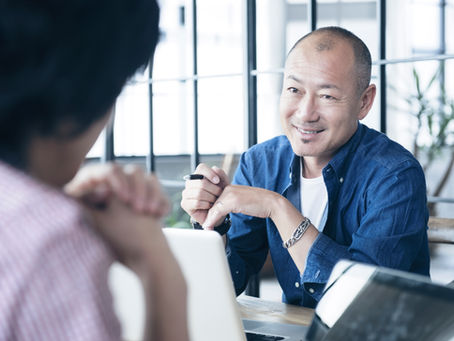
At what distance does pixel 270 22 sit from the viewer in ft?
18.3

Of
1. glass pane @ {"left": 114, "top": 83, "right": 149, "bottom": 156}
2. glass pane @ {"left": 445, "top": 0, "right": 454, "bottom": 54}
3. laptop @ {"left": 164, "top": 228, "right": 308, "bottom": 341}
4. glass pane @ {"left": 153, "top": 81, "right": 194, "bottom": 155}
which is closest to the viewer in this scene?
laptop @ {"left": 164, "top": 228, "right": 308, "bottom": 341}

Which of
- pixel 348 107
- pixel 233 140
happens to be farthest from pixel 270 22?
pixel 348 107

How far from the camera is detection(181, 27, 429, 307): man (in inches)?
60.9

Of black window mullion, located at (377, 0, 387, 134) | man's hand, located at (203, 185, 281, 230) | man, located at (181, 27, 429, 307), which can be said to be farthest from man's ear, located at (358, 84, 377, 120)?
black window mullion, located at (377, 0, 387, 134)

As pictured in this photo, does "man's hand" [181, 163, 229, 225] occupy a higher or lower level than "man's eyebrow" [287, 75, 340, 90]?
lower

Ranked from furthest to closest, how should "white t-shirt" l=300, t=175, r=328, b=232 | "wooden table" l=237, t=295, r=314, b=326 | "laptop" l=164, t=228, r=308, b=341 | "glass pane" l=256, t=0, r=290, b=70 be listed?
"glass pane" l=256, t=0, r=290, b=70, "white t-shirt" l=300, t=175, r=328, b=232, "wooden table" l=237, t=295, r=314, b=326, "laptop" l=164, t=228, r=308, b=341

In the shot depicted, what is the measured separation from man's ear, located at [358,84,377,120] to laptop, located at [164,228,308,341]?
36.2 inches

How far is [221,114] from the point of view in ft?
22.6

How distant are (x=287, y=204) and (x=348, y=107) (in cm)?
37

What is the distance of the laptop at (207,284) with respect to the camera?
3.28ft

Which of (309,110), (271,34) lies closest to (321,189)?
(309,110)

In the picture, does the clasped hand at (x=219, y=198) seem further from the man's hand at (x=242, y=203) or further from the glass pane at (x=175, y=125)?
the glass pane at (x=175, y=125)

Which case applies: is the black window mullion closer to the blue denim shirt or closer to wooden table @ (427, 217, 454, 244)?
wooden table @ (427, 217, 454, 244)

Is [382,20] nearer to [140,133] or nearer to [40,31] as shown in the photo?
[40,31]
